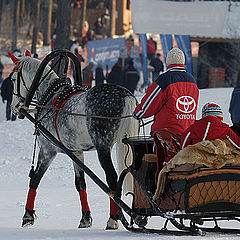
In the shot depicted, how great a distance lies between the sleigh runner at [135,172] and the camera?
5680 millimetres

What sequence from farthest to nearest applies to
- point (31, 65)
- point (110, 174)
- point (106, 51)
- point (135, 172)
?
1. point (106, 51)
2. point (31, 65)
3. point (110, 174)
4. point (135, 172)

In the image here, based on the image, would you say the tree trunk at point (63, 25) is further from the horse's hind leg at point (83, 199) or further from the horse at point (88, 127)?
the horse's hind leg at point (83, 199)

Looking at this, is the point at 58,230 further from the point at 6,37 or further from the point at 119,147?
the point at 6,37

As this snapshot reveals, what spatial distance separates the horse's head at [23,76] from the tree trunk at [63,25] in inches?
502

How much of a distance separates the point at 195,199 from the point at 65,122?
227 centimetres

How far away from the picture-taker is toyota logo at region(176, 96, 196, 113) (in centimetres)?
625

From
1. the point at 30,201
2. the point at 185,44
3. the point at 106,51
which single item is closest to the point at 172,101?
the point at 30,201

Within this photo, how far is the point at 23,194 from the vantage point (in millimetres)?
10547

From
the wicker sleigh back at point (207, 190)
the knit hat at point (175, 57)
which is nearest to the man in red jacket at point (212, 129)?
the wicker sleigh back at point (207, 190)

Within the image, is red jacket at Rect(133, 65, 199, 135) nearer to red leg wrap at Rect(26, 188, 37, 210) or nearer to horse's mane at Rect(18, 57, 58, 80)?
red leg wrap at Rect(26, 188, 37, 210)

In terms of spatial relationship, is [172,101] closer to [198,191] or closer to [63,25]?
[198,191]

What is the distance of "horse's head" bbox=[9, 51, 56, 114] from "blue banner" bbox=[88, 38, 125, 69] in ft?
60.3

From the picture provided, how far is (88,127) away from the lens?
23.4ft

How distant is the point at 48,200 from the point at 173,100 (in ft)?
13.8
